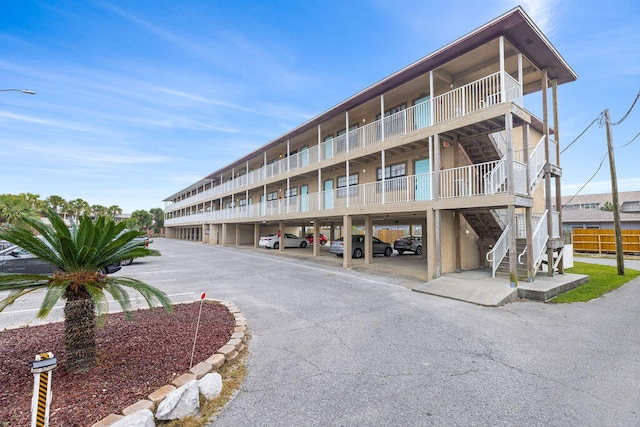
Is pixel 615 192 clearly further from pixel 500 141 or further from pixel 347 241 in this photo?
pixel 347 241

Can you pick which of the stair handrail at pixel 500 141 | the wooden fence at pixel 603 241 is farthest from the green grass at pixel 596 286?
the wooden fence at pixel 603 241

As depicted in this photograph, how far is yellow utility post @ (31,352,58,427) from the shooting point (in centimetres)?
228

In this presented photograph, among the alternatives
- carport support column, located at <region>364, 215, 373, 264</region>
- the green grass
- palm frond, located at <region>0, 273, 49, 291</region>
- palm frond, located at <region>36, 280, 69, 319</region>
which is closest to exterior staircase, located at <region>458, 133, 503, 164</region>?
carport support column, located at <region>364, 215, 373, 264</region>

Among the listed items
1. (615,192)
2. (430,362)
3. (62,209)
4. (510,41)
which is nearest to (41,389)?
(430,362)

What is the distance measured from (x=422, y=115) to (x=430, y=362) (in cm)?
1123

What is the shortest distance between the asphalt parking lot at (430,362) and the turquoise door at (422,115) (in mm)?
7735

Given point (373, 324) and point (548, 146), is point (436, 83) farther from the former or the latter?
point (373, 324)

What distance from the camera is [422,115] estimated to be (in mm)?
12898

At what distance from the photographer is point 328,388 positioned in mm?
3607

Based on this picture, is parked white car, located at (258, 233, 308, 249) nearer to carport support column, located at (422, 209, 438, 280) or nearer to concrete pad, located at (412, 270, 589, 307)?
carport support column, located at (422, 209, 438, 280)

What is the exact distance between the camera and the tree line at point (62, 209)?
91.9 ft

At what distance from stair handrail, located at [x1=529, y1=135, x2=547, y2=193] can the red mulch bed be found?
11687 millimetres

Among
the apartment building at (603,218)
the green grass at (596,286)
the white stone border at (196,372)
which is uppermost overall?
the apartment building at (603,218)

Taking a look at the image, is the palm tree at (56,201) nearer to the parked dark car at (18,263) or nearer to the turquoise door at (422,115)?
the parked dark car at (18,263)
